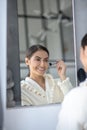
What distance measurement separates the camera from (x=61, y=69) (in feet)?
3.79

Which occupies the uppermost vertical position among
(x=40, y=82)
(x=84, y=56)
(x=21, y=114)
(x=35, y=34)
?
(x=35, y=34)

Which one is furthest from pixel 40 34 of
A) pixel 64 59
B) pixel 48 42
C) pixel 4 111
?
pixel 4 111

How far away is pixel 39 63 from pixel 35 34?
14cm

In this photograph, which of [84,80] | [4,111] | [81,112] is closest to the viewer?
[81,112]

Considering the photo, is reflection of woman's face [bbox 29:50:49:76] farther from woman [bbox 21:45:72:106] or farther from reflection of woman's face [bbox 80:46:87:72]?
reflection of woman's face [bbox 80:46:87:72]

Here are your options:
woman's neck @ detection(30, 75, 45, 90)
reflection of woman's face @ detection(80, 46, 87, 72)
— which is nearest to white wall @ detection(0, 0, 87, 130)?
woman's neck @ detection(30, 75, 45, 90)

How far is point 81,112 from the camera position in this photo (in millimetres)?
923

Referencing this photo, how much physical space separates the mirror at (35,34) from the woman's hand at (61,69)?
0.06ft

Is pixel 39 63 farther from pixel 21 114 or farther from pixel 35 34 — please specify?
pixel 21 114

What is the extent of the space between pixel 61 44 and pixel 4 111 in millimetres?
432

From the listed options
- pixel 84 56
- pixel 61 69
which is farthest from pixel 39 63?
pixel 84 56

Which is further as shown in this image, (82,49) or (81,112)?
(82,49)

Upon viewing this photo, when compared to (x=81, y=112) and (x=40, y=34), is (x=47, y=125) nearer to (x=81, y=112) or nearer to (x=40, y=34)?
(x=81, y=112)

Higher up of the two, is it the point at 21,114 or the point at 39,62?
the point at 39,62
